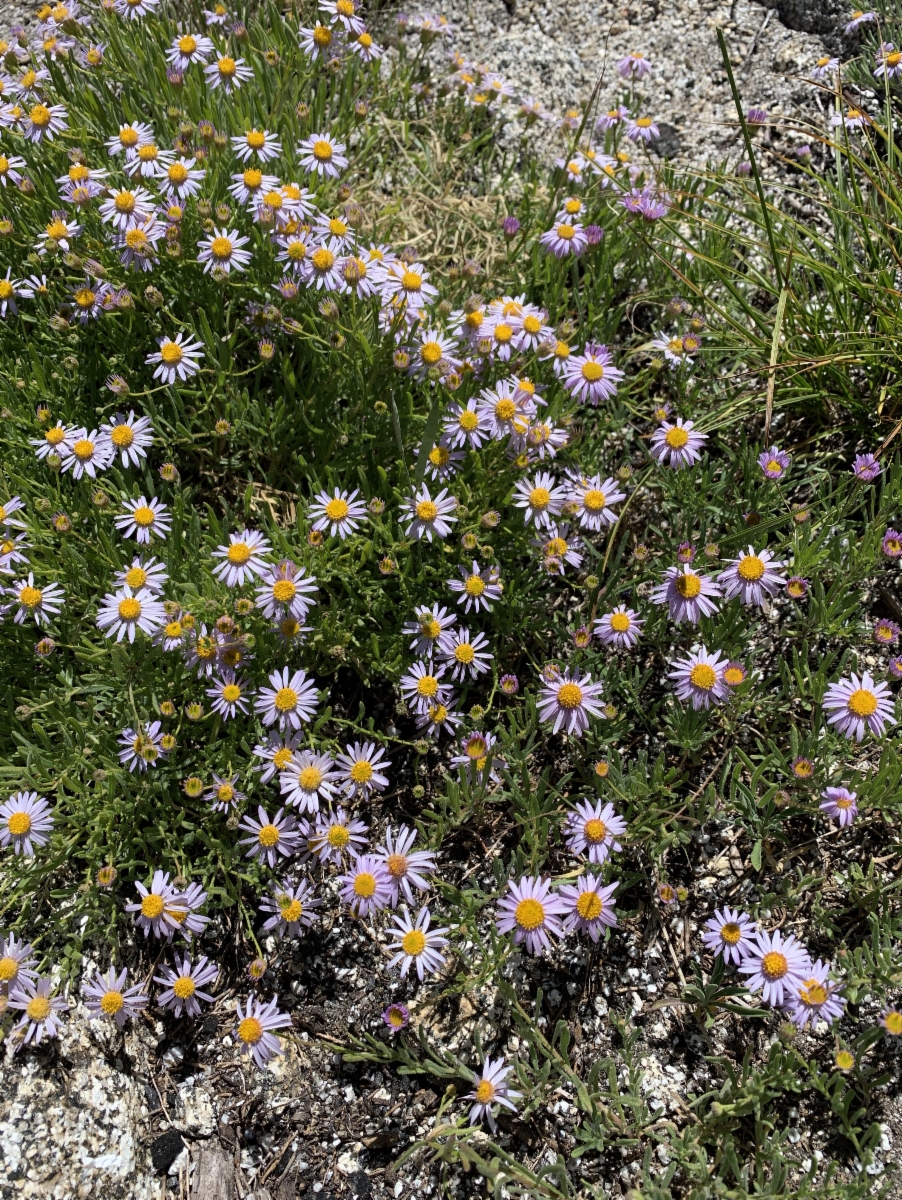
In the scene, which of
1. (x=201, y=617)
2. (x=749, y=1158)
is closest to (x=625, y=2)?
(x=201, y=617)

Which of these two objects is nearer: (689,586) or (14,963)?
(14,963)

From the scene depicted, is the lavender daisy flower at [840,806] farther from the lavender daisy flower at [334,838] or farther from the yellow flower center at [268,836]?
the yellow flower center at [268,836]

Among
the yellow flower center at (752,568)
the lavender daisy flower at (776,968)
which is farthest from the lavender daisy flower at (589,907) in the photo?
the yellow flower center at (752,568)

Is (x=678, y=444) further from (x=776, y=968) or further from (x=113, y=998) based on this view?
(x=113, y=998)

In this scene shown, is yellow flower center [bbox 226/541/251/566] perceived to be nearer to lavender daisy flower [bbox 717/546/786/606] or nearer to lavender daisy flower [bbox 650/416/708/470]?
lavender daisy flower [bbox 650/416/708/470]

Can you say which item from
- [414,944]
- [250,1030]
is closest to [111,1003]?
[250,1030]

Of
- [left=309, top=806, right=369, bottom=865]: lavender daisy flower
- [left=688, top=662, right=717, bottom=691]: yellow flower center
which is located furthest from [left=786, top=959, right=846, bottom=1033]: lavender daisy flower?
[left=309, top=806, right=369, bottom=865]: lavender daisy flower
